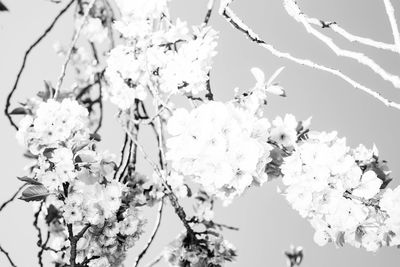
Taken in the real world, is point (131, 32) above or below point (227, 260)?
above

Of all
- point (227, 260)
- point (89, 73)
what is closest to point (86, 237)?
point (227, 260)

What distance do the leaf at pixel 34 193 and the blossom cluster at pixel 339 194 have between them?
39.2 inches

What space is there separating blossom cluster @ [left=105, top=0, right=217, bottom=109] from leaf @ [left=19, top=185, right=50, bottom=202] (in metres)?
0.65

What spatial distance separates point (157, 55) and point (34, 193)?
88 centimetres

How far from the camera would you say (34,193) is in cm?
166

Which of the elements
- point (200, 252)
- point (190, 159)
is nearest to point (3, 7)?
point (190, 159)

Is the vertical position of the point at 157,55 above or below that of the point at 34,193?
above

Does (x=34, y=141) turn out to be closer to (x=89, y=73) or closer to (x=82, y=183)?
(x=82, y=183)

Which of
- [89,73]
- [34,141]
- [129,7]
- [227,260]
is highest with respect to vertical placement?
[89,73]

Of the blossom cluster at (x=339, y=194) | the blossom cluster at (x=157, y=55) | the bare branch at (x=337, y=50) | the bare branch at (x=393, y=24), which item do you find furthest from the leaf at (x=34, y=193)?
the bare branch at (x=393, y=24)

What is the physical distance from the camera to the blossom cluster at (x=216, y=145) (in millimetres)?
1235

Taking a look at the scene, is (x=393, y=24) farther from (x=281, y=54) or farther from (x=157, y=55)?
(x=157, y=55)

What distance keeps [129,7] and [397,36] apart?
64.5 inches

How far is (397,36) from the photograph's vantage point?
2.55 ft
